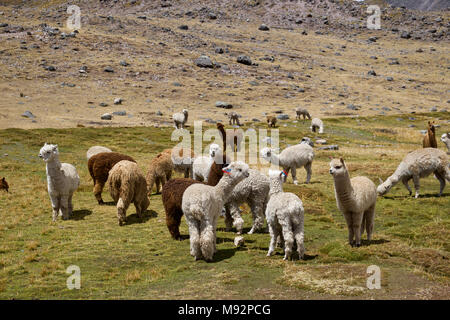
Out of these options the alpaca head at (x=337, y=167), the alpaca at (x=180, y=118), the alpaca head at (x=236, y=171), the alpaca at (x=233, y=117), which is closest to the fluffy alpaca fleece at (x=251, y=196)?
the alpaca head at (x=236, y=171)

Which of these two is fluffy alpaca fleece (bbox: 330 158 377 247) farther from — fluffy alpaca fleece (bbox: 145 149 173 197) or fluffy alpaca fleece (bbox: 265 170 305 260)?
fluffy alpaca fleece (bbox: 145 149 173 197)

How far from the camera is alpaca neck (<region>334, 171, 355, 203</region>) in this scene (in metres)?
9.41

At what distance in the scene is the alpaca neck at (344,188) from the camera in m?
9.41

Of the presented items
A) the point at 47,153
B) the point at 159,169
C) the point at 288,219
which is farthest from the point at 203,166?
the point at 288,219

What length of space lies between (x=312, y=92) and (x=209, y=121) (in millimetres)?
25385

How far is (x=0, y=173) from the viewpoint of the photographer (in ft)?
69.6

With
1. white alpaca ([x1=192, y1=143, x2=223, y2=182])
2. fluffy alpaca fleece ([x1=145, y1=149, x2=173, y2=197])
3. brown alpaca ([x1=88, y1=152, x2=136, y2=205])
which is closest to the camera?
white alpaca ([x1=192, y1=143, x2=223, y2=182])

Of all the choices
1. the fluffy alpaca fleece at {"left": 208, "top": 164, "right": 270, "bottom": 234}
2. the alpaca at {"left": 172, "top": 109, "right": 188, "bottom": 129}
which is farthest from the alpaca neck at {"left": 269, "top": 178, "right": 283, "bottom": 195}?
the alpaca at {"left": 172, "top": 109, "right": 188, "bottom": 129}

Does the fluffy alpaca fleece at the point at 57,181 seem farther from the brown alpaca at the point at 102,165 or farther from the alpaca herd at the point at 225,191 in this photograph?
the brown alpaca at the point at 102,165

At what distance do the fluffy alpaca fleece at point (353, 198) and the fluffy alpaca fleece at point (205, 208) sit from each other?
2089 millimetres

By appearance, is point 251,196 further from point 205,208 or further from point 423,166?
point 423,166

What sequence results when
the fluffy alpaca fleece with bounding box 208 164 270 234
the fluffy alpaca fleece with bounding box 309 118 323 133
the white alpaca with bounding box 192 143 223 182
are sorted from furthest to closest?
the fluffy alpaca fleece with bounding box 309 118 323 133, the white alpaca with bounding box 192 143 223 182, the fluffy alpaca fleece with bounding box 208 164 270 234

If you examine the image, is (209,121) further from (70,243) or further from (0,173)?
(70,243)

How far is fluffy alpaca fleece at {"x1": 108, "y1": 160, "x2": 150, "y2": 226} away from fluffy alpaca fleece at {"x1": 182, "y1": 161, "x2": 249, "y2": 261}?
3.60 m
